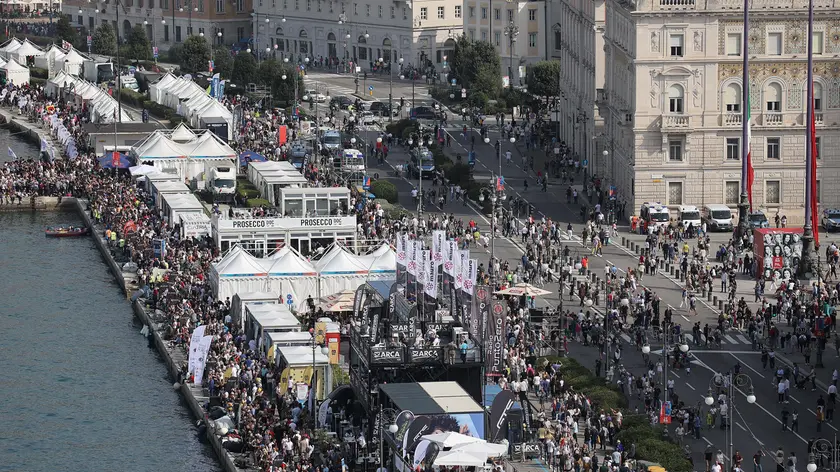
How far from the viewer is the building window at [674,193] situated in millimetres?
113562

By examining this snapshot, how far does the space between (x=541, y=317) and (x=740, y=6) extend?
28.9 metres

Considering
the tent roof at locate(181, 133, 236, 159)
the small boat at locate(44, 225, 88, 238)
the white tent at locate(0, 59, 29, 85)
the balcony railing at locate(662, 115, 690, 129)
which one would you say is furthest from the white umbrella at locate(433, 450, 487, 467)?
the white tent at locate(0, 59, 29, 85)

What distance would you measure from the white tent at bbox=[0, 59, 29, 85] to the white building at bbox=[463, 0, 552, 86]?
3576 centimetres

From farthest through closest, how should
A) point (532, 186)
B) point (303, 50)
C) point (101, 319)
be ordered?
point (303, 50), point (532, 186), point (101, 319)

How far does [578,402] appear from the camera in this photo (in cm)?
7669

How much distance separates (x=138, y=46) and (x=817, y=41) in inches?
3561

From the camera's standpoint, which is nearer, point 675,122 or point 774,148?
point 675,122

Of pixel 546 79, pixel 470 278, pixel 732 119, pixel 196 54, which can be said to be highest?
pixel 196 54

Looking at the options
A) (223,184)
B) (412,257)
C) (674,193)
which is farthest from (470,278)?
(223,184)

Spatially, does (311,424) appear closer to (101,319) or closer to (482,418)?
(482,418)

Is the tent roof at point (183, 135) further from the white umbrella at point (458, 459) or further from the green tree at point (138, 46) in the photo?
the white umbrella at point (458, 459)

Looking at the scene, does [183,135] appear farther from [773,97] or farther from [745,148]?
[745,148]

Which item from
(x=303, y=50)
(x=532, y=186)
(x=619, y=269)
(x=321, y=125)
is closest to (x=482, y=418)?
(x=619, y=269)

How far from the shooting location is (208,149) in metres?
126
